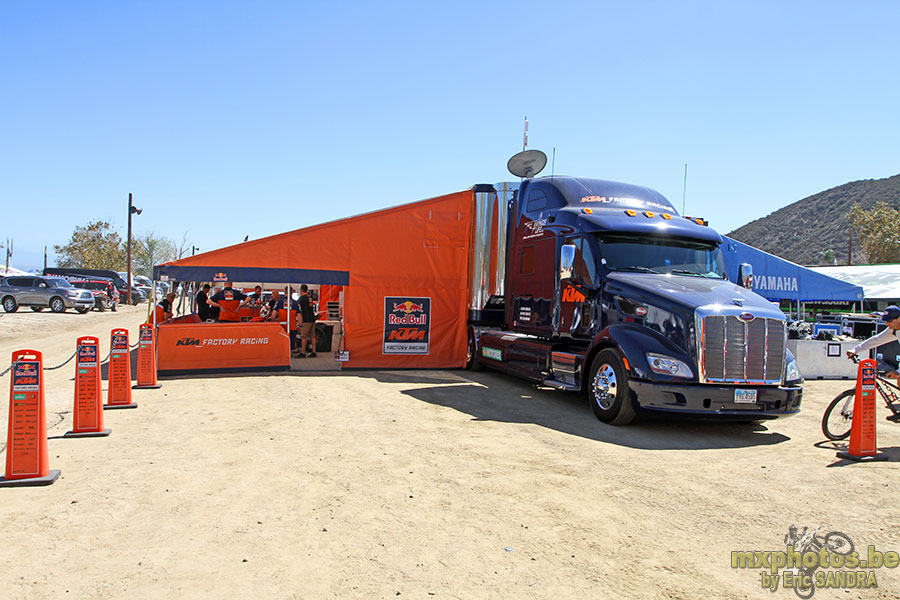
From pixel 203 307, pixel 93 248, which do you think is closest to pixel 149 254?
pixel 93 248

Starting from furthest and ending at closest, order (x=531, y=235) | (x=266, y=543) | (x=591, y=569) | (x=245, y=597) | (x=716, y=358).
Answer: (x=531, y=235) → (x=716, y=358) → (x=266, y=543) → (x=591, y=569) → (x=245, y=597)

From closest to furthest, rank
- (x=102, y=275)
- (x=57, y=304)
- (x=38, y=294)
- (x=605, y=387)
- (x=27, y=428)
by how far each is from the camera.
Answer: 1. (x=27, y=428)
2. (x=605, y=387)
3. (x=38, y=294)
4. (x=57, y=304)
5. (x=102, y=275)

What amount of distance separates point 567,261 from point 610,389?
80.7 inches

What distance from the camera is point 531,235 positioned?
11406 mm

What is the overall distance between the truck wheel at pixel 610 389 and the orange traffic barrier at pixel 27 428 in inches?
244

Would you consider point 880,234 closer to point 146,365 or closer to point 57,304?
point 146,365

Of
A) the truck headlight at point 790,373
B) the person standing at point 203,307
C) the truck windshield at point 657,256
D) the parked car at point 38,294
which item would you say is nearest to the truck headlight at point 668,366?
the truck headlight at point 790,373

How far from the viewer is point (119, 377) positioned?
8.96 metres

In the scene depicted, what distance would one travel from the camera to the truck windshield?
9.33 m

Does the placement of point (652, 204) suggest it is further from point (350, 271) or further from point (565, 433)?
point (350, 271)

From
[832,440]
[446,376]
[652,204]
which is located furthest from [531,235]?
[832,440]

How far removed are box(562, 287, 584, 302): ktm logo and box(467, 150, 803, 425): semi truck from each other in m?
0.02

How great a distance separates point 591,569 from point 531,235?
801 centimetres

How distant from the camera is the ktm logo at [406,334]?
46.3 feet
